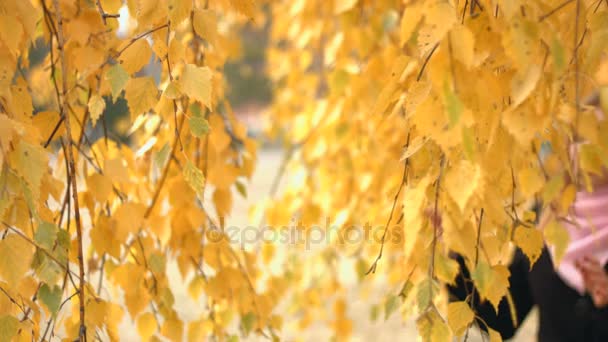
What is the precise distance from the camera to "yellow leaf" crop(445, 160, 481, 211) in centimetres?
67

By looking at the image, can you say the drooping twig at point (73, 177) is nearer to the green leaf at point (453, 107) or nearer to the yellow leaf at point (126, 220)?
the yellow leaf at point (126, 220)

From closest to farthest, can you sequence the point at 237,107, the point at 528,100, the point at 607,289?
the point at 528,100 → the point at 607,289 → the point at 237,107

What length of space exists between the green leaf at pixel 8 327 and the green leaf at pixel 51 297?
46 millimetres

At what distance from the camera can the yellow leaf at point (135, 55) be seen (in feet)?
2.83

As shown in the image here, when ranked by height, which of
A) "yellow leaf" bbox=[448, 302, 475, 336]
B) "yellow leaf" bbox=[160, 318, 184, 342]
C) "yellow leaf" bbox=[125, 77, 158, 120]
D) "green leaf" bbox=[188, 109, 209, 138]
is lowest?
"yellow leaf" bbox=[448, 302, 475, 336]

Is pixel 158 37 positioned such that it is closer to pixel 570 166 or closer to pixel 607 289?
pixel 570 166

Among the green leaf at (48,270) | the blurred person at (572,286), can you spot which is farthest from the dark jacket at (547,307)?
the green leaf at (48,270)

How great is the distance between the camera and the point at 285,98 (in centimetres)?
263

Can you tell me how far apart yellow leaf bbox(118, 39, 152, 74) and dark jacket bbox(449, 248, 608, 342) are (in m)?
0.76

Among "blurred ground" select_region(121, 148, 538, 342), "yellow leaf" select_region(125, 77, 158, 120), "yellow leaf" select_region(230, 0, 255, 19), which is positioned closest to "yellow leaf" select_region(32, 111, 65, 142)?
"yellow leaf" select_region(125, 77, 158, 120)

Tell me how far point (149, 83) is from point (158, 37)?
0.06m

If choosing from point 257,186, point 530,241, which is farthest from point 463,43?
point 257,186

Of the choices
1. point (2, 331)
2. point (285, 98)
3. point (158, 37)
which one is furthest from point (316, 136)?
point (2, 331)

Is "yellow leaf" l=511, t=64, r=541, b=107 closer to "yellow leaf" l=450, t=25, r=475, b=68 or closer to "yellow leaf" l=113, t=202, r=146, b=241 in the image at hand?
"yellow leaf" l=450, t=25, r=475, b=68
